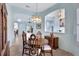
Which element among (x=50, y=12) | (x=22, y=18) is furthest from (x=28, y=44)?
(x=50, y=12)

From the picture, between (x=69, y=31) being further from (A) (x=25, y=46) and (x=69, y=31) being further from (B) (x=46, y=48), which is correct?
(A) (x=25, y=46)

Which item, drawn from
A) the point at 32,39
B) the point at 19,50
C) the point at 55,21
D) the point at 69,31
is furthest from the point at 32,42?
the point at 69,31

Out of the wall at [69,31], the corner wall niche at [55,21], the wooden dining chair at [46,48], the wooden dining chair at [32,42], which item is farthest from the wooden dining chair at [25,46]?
the wall at [69,31]

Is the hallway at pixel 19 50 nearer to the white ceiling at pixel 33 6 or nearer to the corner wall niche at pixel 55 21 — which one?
the corner wall niche at pixel 55 21

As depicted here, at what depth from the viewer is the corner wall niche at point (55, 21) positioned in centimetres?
191

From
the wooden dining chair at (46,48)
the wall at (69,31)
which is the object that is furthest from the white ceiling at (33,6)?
the wooden dining chair at (46,48)

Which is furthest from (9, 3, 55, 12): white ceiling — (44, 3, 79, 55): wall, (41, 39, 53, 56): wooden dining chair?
(41, 39, 53, 56): wooden dining chair

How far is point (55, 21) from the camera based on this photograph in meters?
1.93

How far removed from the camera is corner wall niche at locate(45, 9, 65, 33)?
6.28 feet

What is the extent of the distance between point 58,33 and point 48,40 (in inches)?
7.4

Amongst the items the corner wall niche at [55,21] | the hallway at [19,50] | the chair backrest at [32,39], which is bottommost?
the hallway at [19,50]

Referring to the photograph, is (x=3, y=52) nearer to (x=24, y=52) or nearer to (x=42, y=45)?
(x=24, y=52)

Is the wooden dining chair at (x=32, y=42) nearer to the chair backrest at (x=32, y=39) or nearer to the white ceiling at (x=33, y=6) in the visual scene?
the chair backrest at (x=32, y=39)

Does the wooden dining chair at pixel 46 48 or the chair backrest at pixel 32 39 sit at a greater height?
the chair backrest at pixel 32 39
